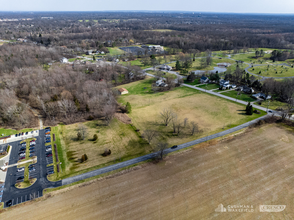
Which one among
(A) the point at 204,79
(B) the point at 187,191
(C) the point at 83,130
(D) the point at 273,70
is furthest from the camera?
(D) the point at 273,70

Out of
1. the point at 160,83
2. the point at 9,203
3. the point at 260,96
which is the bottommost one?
the point at 9,203

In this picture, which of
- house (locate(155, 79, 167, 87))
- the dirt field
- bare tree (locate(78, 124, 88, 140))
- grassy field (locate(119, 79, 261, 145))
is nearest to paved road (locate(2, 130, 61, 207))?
the dirt field

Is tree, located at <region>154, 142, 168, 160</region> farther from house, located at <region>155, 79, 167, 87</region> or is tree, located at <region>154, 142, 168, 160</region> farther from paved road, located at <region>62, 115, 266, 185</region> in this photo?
house, located at <region>155, 79, 167, 87</region>

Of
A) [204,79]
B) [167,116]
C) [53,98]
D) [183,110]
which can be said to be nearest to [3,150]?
[53,98]

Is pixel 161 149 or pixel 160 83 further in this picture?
pixel 160 83

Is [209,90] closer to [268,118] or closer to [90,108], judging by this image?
[268,118]

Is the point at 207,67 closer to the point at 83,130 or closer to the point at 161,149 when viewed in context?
the point at 161,149
